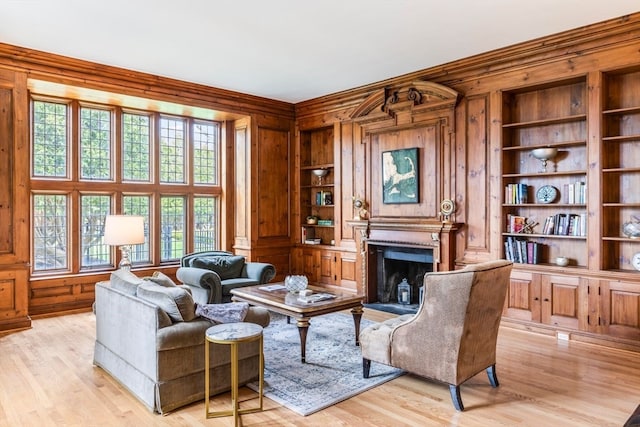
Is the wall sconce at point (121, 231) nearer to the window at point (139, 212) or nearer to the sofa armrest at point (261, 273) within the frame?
the sofa armrest at point (261, 273)

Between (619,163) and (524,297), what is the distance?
168 cm

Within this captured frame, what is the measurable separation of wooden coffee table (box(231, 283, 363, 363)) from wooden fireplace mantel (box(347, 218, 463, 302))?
1.78m

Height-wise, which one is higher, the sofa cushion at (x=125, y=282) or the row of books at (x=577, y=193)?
the row of books at (x=577, y=193)

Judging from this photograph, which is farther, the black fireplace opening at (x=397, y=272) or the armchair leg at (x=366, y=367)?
the black fireplace opening at (x=397, y=272)

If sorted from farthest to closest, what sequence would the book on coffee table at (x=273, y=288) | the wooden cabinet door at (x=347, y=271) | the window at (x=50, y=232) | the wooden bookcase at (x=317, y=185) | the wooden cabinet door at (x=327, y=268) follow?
the wooden bookcase at (x=317, y=185) → the wooden cabinet door at (x=327, y=268) → the wooden cabinet door at (x=347, y=271) → the window at (x=50, y=232) → the book on coffee table at (x=273, y=288)

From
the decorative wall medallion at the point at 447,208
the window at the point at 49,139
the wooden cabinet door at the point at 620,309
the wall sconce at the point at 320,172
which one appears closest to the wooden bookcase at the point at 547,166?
the wooden cabinet door at the point at 620,309

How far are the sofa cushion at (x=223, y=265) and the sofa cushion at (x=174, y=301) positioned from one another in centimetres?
245

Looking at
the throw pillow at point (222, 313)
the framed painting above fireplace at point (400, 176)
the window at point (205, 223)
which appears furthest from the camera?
the window at point (205, 223)

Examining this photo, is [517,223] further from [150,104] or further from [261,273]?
[150,104]

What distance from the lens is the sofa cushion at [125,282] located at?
3232 millimetres

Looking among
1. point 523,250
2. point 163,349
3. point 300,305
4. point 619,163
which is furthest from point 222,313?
point 619,163

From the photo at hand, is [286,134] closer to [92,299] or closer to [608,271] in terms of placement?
[92,299]

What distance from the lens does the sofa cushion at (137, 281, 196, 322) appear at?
2914 mm

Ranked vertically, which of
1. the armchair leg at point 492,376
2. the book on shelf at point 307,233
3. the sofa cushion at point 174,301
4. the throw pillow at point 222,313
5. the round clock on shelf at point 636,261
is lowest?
the armchair leg at point 492,376
